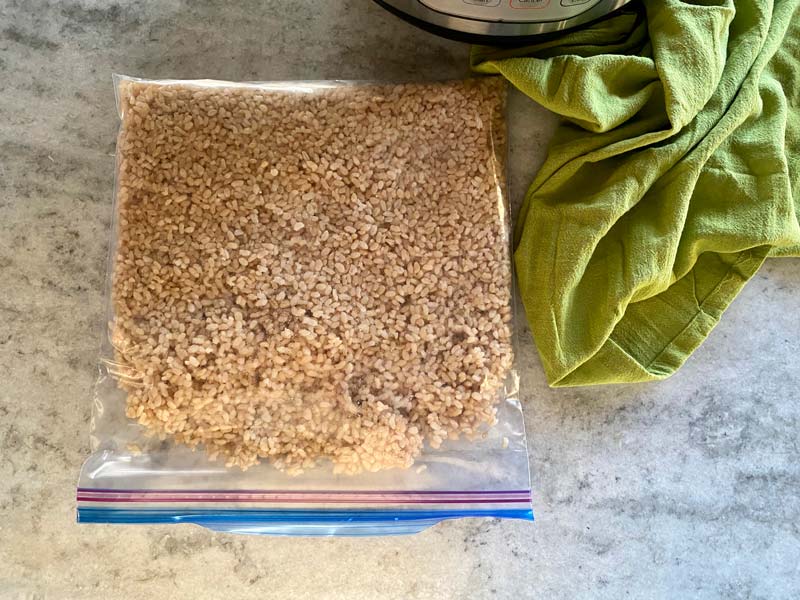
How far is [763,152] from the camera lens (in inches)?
31.8

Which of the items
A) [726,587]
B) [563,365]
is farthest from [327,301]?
[726,587]

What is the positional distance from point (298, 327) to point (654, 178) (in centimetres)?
44

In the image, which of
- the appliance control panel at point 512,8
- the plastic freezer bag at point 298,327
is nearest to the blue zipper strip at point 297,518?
the plastic freezer bag at point 298,327

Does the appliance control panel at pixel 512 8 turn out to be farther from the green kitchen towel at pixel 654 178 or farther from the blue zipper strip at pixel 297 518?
the blue zipper strip at pixel 297 518

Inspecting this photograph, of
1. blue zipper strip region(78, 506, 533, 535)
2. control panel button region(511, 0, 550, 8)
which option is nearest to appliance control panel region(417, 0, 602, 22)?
control panel button region(511, 0, 550, 8)

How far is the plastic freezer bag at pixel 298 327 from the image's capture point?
770 mm

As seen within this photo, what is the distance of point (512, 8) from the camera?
Result: 693 millimetres

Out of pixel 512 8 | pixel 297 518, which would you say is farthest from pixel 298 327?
pixel 512 8

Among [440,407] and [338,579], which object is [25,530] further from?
[440,407]

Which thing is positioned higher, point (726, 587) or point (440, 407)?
point (440, 407)

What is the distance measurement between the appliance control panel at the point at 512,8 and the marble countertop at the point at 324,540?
192mm

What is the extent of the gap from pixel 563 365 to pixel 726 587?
0.34 metres

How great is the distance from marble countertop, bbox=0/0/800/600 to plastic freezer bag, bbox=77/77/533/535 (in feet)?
0.22

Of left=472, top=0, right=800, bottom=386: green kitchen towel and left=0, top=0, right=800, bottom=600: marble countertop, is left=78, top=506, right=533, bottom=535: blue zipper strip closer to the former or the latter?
left=0, top=0, right=800, bottom=600: marble countertop
